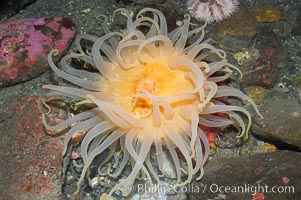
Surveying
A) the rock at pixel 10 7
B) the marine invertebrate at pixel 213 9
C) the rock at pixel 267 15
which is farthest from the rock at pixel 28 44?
the rock at pixel 267 15

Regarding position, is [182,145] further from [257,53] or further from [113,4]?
[113,4]

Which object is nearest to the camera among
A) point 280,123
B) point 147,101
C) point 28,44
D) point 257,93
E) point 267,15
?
point 147,101

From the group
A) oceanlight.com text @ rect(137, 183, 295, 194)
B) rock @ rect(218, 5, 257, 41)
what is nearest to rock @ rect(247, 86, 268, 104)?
rock @ rect(218, 5, 257, 41)

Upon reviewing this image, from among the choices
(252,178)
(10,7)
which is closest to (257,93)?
(252,178)

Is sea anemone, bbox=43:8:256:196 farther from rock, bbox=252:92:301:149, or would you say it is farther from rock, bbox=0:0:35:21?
rock, bbox=0:0:35:21

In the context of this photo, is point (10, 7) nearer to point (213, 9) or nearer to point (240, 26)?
point (213, 9)

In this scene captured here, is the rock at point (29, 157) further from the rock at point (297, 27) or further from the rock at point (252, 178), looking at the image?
the rock at point (297, 27)
